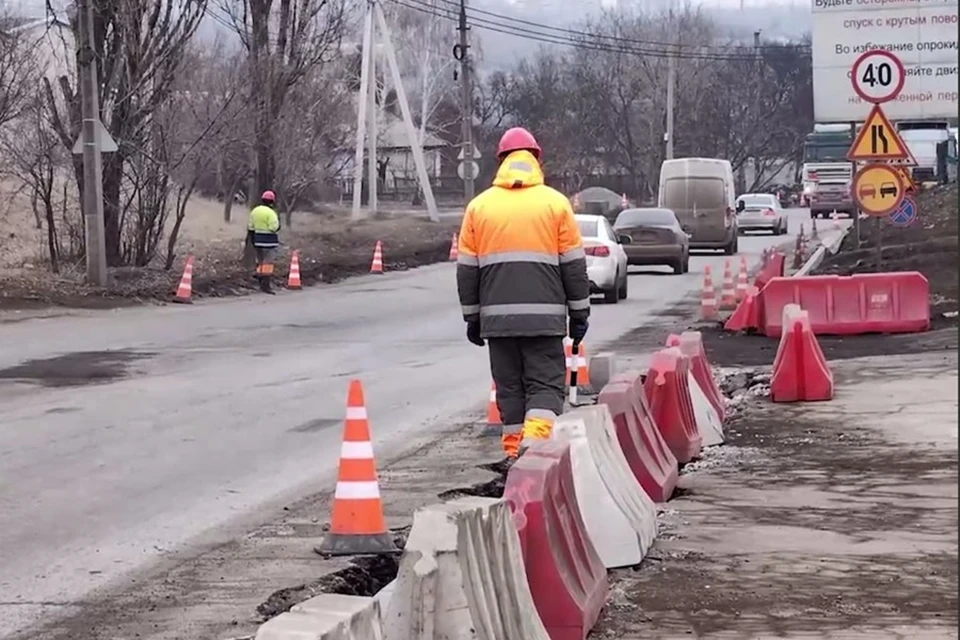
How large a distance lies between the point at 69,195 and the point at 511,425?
25.0m

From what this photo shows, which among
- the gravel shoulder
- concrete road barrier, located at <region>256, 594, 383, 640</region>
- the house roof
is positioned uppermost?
the house roof

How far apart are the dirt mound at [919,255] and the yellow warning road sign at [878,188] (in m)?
1.01

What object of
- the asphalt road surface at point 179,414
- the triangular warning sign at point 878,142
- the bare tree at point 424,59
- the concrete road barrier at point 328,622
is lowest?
the asphalt road surface at point 179,414

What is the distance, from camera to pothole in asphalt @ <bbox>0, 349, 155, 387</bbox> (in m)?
15.3

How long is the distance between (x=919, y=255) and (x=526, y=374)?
66.5ft

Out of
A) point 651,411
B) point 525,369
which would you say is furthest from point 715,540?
point 651,411

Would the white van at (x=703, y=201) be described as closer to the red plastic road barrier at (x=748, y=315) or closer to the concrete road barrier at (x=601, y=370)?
the red plastic road barrier at (x=748, y=315)

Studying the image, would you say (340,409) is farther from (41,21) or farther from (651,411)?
(41,21)

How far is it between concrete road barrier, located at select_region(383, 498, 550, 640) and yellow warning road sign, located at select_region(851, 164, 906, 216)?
1397 cm

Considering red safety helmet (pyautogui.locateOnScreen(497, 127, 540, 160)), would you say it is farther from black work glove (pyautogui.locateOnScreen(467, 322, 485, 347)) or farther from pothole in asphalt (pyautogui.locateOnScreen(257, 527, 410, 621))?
pothole in asphalt (pyautogui.locateOnScreen(257, 527, 410, 621))

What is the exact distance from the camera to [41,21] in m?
33.4

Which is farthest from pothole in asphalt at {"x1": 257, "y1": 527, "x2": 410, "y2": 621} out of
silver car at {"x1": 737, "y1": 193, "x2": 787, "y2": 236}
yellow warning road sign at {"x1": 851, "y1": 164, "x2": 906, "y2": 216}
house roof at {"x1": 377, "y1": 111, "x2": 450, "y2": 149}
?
house roof at {"x1": 377, "y1": 111, "x2": 450, "y2": 149}

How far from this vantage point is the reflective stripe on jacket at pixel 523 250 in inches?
343

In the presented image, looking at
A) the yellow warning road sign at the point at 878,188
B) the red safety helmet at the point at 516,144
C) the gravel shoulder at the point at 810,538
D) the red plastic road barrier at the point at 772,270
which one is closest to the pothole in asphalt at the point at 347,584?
the gravel shoulder at the point at 810,538
